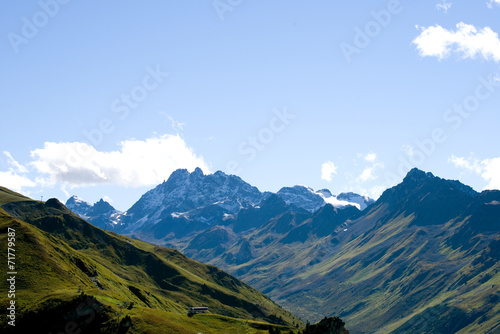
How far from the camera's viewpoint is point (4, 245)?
199750mm

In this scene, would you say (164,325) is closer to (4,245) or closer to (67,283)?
(67,283)

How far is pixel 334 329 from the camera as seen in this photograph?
171 m

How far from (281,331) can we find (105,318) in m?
64.4

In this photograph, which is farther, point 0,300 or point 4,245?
point 4,245

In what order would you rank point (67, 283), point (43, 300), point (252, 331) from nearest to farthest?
point (43, 300) < point (252, 331) < point (67, 283)

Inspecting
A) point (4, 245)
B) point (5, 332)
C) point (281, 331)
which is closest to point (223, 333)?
point (281, 331)

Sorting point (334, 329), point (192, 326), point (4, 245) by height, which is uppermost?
point (4, 245)

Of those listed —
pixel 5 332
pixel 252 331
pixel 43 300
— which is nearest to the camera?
pixel 5 332

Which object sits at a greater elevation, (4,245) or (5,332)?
(4,245)

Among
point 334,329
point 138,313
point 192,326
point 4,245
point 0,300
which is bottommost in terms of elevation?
point 334,329

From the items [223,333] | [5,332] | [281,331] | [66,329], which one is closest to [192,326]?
[223,333]

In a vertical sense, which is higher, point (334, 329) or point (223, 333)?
point (223, 333)

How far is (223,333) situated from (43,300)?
66.4m

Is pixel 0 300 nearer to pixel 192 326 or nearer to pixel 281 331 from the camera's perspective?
pixel 192 326
